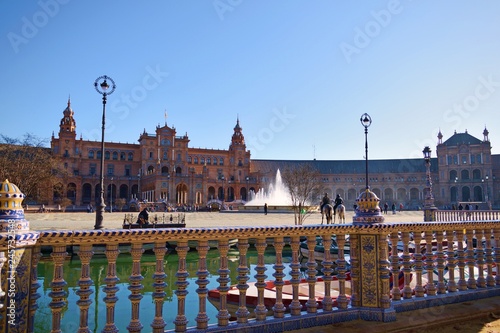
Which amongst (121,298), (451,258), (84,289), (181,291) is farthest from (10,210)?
(121,298)

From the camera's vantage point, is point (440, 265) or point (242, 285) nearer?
point (242, 285)

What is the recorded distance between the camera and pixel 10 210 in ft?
9.84

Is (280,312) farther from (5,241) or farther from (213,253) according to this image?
(213,253)

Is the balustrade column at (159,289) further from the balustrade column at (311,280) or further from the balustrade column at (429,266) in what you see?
the balustrade column at (429,266)

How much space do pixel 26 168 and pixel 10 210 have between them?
1334 inches

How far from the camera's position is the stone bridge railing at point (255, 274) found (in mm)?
3004

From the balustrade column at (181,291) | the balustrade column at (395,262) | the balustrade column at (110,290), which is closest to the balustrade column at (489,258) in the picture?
the balustrade column at (395,262)

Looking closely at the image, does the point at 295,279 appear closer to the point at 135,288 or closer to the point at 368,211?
the point at 368,211

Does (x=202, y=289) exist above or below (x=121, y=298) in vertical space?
above

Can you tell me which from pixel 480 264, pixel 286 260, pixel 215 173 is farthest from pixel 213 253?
pixel 215 173

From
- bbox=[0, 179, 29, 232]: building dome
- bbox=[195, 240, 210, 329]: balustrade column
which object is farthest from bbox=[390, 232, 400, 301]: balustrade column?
bbox=[0, 179, 29, 232]: building dome

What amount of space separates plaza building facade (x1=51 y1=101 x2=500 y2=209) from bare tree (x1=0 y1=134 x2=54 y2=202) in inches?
1149

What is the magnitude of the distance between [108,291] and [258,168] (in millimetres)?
94813

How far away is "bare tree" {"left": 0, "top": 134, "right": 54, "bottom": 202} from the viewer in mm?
30156
